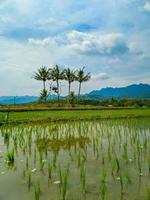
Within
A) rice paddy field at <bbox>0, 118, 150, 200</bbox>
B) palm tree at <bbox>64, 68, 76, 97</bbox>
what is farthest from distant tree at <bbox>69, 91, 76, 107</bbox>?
rice paddy field at <bbox>0, 118, 150, 200</bbox>

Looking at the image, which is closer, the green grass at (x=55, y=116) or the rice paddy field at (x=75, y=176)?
the rice paddy field at (x=75, y=176)

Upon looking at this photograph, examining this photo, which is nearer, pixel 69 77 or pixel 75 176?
pixel 75 176

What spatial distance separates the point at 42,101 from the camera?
6900cm

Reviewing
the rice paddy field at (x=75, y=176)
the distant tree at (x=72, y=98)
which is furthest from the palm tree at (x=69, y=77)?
the rice paddy field at (x=75, y=176)

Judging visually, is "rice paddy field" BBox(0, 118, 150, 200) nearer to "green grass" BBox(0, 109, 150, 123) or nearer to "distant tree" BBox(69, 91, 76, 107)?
"green grass" BBox(0, 109, 150, 123)

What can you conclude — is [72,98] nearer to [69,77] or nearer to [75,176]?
[69,77]

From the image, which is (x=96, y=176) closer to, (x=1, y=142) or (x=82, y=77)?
(x=1, y=142)

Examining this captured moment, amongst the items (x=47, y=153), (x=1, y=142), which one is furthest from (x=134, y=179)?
(x=1, y=142)

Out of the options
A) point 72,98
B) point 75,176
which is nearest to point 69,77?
point 72,98

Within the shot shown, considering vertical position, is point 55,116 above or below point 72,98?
below

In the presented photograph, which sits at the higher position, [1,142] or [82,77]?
[82,77]

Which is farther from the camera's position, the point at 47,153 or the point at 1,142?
the point at 1,142

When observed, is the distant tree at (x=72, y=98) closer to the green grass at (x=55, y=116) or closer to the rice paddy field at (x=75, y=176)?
the green grass at (x=55, y=116)

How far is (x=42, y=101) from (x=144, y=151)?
60.0 metres
